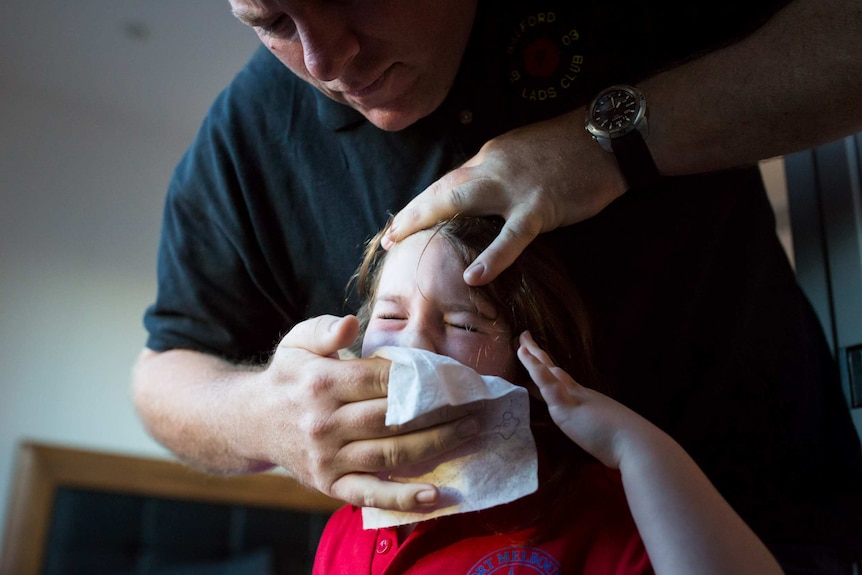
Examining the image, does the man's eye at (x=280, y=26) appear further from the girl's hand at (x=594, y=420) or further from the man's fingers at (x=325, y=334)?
the girl's hand at (x=594, y=420)

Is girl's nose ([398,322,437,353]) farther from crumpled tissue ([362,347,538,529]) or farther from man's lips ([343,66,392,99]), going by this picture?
man's lips ([343,66,392,99])

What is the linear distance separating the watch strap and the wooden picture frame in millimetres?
1474

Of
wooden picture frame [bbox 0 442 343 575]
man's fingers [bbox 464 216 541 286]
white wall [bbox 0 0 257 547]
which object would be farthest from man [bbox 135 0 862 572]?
white wall [bbox 0 0 257 547]

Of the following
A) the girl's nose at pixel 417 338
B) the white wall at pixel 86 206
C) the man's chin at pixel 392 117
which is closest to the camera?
the girl's nose at pixel 417 338

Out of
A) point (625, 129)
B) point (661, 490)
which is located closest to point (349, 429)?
point (661, 490)

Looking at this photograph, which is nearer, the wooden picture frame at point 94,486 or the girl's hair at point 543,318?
the girl's hair at point 543,318

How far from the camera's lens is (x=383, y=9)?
0.68m

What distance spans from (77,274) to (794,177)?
1.96 m

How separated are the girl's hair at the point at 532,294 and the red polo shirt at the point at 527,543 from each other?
11 cm

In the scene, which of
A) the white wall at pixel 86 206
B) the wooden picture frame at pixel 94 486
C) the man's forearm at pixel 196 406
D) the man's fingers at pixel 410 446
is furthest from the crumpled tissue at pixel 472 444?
the white wall at pixel 86 206

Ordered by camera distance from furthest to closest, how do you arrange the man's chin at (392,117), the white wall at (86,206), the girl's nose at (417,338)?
the white wall at (86,206), the man's chin at (392,117), the girl's nose at (417,338)

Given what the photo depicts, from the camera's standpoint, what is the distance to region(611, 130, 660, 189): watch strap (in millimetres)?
675

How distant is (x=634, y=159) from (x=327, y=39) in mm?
273

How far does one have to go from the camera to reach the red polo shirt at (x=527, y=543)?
63 cm
